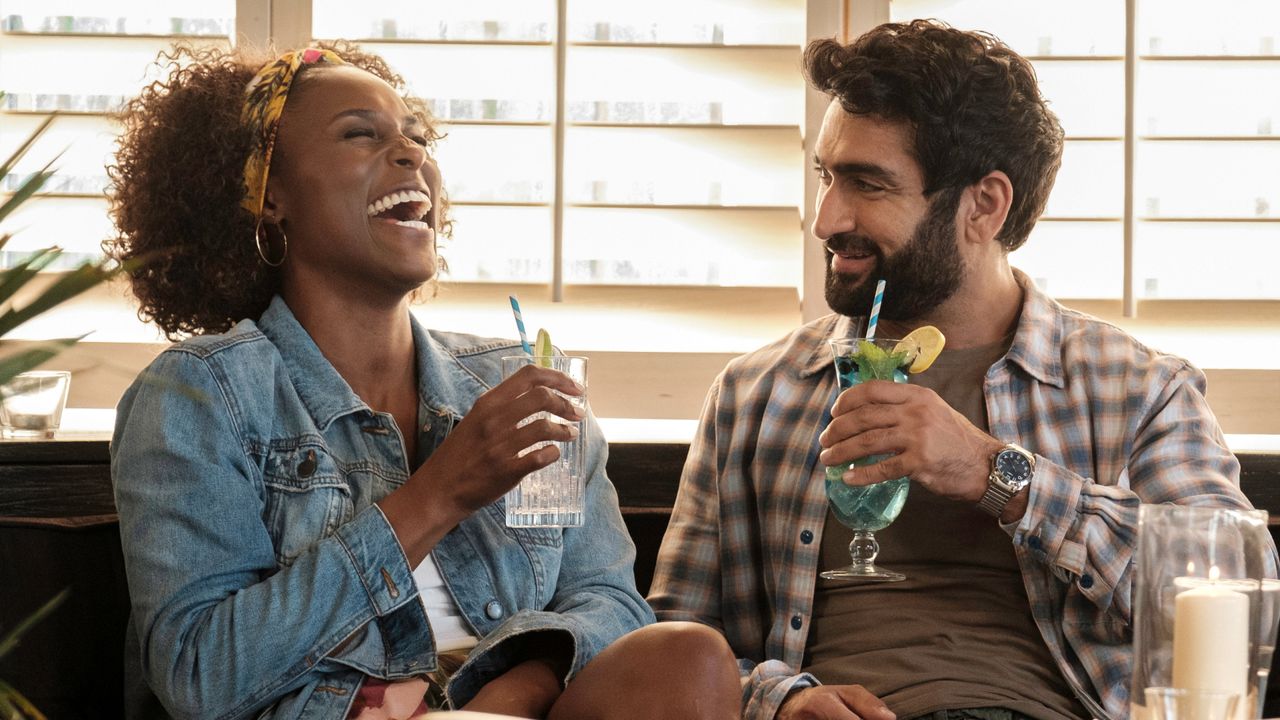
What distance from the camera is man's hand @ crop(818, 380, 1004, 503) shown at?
6.39 feet

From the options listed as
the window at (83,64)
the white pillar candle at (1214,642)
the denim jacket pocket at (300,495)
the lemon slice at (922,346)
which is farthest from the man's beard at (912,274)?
the window at (83,64)

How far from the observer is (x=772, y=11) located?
8.92 feet

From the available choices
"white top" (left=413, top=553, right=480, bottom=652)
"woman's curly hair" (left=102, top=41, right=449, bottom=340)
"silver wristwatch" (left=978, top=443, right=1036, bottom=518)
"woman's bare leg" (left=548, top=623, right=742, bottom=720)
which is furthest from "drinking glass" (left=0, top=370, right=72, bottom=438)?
"silver wristwatch" (left=978, top=443, right=1036, bottom=518)

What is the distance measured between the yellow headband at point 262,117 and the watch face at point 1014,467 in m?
1.16

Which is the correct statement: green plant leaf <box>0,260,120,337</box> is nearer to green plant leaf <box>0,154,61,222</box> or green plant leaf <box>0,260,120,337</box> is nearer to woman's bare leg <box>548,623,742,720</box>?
green plant leaf <box>0,154,61,222</box>

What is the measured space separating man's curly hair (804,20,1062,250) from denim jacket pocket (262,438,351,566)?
1074 mm

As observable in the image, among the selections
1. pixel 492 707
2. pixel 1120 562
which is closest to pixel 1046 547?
pixel 1120 562

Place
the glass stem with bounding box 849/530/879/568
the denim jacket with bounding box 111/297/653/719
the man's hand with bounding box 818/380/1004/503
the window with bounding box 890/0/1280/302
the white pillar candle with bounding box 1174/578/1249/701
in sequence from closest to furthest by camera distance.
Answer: the white pillar candle with bounding box 1174/578/1249/701 < the denim jacket with bounding box 111/297/653/719 < the man's hand with bounding box 818/380/1004/503 < the glass stem with bounding box 849/530/879/568 < the window with bounding box 890/0/1280/302

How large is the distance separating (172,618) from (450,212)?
1183mm

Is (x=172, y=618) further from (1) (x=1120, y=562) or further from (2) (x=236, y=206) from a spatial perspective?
(1) (x=1120, y=562)

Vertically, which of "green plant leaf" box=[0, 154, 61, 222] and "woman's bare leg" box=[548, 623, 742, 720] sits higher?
"green plant leaf" box=[0, 154, 61, 222]

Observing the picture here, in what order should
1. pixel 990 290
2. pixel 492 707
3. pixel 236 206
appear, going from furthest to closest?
pixel 990 290 < pixel 236 206 < pixel 492 707

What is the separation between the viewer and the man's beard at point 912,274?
2.29 m

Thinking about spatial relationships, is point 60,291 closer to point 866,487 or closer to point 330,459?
point 330,459
